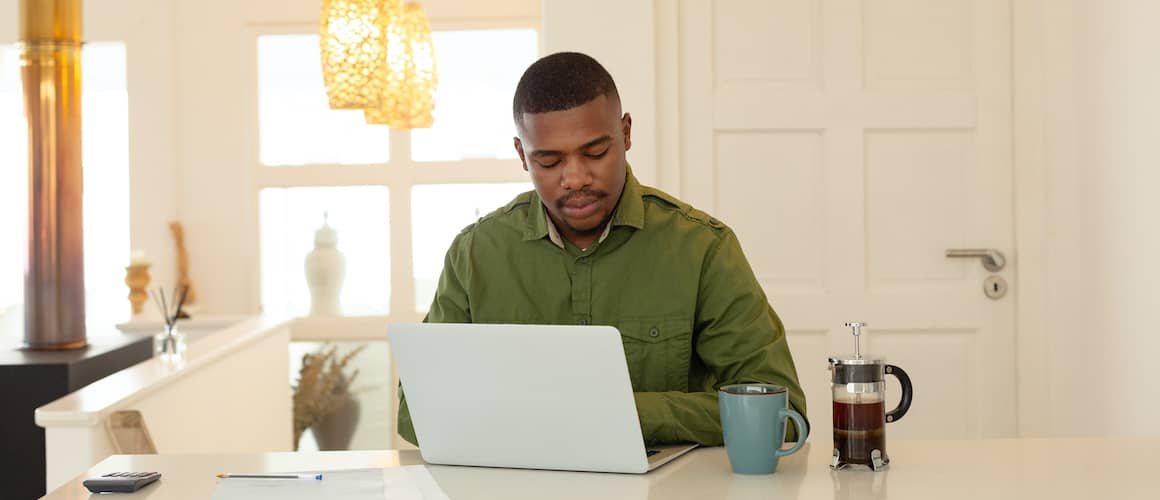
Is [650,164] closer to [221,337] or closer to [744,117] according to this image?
[744,117]

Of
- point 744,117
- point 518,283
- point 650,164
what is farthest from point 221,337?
point 518,283

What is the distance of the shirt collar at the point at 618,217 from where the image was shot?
177cm

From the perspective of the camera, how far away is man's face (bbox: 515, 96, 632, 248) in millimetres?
1641

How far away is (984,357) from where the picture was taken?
320 cm

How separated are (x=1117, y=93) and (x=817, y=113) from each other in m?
0.74

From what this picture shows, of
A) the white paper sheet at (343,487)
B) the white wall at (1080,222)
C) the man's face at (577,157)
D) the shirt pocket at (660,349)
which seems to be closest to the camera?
the white paper sheet at (343,487)

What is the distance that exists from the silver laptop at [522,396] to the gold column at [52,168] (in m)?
2.50

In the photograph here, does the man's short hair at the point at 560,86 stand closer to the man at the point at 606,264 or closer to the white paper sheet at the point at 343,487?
the man at the point at 606,264

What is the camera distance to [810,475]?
140 cm

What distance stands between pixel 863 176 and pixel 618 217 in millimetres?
1602

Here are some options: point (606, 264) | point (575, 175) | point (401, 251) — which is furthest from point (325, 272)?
point (575, 175)

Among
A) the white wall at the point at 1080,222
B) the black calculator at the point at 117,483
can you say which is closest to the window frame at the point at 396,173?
the white wall at the point at 1080,222

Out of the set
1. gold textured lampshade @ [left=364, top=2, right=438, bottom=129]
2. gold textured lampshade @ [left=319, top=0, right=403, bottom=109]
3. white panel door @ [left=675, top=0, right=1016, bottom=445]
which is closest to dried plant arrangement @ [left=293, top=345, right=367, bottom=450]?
gold textured lampshade @ [left=364, top=2, right=438, bottom=129]

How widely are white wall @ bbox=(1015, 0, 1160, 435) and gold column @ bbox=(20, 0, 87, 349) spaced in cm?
272
